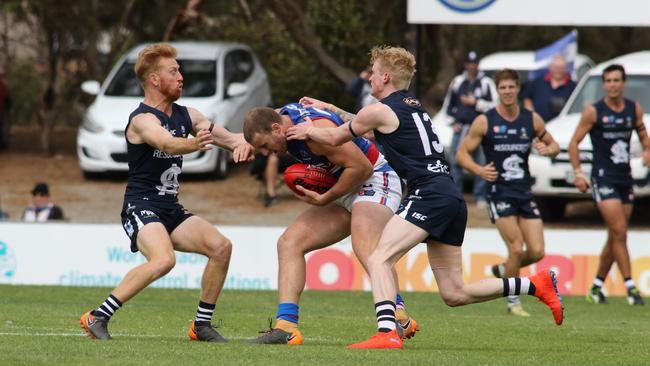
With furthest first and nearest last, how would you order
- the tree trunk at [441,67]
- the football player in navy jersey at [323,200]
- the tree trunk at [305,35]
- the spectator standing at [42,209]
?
the tree trunk at [441,67], the tree trunk at [305,35], the spectator standing at [42,209], the football player in navy jersey at [323,200]

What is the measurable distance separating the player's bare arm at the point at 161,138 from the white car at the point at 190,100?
39.0 feet

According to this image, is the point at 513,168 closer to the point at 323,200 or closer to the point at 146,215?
the point at 323,200

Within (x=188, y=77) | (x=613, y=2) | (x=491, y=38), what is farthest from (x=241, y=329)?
(x=491, y=38)

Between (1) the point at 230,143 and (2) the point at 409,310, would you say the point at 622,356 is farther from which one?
(2) the point at 409,310

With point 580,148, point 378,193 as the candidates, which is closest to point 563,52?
point 580,148

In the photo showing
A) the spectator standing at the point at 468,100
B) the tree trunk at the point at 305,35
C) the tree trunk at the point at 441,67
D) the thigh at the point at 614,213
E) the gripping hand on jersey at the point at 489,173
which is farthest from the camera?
the tree trunk at the point at 441,67

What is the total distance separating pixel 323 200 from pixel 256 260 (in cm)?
715

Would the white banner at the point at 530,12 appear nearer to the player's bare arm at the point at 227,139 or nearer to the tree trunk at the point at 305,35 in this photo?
the tree trunk at the point at 305,35

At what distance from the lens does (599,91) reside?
2019 cm

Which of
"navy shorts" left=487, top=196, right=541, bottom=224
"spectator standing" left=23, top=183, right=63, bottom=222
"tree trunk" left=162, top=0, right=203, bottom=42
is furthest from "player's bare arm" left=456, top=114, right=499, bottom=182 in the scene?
"tree trunk" left=162, top=0, right=203, bottom=42

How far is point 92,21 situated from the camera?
91.2ft

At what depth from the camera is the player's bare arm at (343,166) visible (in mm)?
9367

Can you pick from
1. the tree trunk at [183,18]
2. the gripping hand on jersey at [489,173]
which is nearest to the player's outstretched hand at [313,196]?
the gripping hand on jersey at [489,173]

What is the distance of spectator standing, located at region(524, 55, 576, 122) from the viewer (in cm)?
2048
